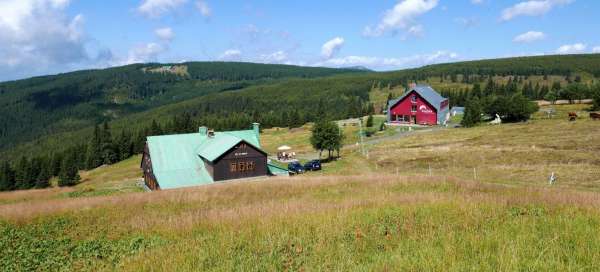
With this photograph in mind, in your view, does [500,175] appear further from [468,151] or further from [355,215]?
[355,215]

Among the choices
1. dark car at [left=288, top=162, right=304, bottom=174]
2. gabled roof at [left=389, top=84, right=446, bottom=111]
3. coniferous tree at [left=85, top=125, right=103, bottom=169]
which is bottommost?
coniferous tree at [left=85, top=125, right=103, bottom=169]

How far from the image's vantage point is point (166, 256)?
6.32 m

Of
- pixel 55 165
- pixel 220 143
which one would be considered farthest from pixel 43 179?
pixel 220 143

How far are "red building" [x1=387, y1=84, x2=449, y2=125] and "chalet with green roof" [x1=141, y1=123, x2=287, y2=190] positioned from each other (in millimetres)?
46625

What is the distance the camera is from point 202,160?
47094 millimetres

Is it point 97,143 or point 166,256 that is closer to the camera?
point 166,256

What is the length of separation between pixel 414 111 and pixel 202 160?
55.1m

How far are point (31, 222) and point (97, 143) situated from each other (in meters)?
119

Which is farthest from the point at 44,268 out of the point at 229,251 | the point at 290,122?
the point at 290,122

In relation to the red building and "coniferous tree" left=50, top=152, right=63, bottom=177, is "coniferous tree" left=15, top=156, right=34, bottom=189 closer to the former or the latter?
"coniferous tree" left=50, top=152, right=63, bottom=177

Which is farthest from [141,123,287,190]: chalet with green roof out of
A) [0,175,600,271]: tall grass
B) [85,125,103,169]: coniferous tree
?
[85,125,103,169]: coniferous tree

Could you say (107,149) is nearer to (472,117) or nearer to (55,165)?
(55,165)

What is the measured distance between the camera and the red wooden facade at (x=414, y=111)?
8447 centimetres

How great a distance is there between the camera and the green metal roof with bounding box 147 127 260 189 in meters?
43.9
